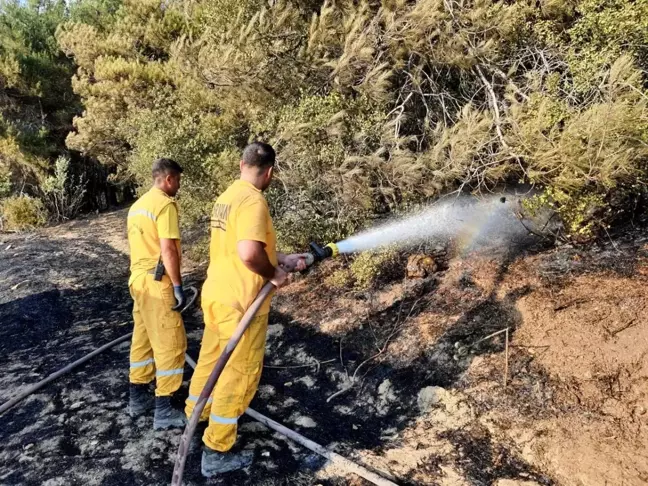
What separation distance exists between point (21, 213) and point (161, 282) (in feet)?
33.7

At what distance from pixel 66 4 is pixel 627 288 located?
16.3 metres

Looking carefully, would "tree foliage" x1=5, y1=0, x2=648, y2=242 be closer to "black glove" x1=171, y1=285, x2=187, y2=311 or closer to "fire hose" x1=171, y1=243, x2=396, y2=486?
"black glove" x1=171, y1=285, x2=187, y2=311

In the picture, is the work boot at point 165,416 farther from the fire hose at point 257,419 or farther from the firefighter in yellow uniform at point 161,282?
the fire hose at point 257,419

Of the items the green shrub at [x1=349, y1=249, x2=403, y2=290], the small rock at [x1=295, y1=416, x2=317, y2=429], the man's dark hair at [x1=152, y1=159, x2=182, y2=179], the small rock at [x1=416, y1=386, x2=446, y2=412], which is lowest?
the small rock at [x1=295, y1=416, x2=317, y2=429]

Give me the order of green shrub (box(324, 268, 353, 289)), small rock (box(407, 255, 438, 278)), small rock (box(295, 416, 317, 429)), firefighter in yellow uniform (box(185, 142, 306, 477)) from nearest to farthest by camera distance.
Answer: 1. firefighter in yellow uniform (box(185, 142, 306, 477))
2. small rock (box(295, 416, 317, 429))
3. small rock (box(407, 255, 438, 278))
4. green shrub (box(324, 268, 353, 289))

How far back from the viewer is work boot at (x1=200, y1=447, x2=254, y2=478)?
2746 millimetres

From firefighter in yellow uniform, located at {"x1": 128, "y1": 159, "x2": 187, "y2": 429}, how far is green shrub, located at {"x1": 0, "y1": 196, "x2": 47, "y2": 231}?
9.85 meters

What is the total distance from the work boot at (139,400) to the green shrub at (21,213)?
9.76 m

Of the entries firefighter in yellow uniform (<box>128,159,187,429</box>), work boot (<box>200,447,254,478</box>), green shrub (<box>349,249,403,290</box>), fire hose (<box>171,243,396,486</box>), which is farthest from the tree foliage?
work boot (<box>200,447,254,478</box>)

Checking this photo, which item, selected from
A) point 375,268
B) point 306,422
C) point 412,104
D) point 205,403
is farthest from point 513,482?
point 412,104

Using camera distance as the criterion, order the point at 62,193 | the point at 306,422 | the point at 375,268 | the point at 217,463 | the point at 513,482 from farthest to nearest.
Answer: the point at 62,193
the point at 375,268
the point at 306,422
the point at 217,463
the point at 513,482

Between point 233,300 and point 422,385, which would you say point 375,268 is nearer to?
point 422,385

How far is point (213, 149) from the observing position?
6.45 metres

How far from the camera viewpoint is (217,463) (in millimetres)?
2748
